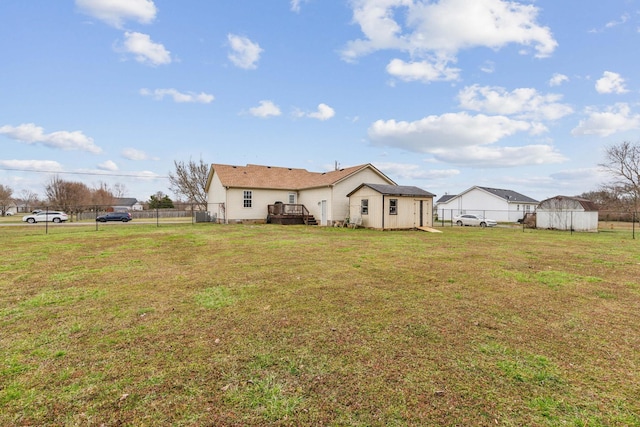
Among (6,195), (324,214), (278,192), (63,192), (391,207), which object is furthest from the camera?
(6,195)

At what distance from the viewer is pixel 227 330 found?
3986mm

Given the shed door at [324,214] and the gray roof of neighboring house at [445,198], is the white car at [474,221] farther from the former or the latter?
the gray roof of neighboring house at [445,198]

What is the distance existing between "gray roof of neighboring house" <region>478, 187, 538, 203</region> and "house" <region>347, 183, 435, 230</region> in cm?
2539

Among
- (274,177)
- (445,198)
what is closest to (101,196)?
(274,177)

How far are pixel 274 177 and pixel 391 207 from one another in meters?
12.2

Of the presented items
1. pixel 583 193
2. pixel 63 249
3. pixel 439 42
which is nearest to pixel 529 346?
pixel 63 249

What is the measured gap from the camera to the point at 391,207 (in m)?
20.6

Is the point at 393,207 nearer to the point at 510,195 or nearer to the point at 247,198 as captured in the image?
the point at 247,198

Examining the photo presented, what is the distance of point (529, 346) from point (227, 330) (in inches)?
152

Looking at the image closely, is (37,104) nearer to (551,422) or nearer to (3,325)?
(3,325)

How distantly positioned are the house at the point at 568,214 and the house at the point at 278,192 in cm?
1325

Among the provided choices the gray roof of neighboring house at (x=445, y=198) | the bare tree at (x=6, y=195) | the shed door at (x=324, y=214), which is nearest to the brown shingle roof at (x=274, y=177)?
the shed door at (x=324, y=214)

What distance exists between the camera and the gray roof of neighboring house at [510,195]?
4067cm

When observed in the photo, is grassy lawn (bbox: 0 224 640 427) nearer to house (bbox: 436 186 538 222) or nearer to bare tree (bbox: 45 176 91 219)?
house (bbox: 436 186 538 222)
